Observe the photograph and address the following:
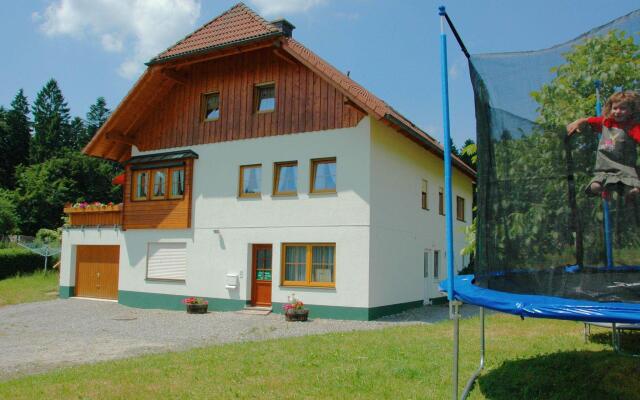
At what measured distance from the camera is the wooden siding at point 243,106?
46.9ft

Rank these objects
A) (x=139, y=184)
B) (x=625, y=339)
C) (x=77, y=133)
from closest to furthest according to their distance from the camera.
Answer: (x=625, y=339) < (x=139, y=184) < (x=77, y=133)

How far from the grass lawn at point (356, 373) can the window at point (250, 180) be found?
277 inches

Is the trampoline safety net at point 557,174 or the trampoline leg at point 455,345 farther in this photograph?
the trampoline leg at point 455,345

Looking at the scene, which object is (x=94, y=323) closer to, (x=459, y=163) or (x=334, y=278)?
(x=334, y=278)

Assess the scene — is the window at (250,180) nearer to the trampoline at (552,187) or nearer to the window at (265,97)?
the window at (265,97)

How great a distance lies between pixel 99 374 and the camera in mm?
6844

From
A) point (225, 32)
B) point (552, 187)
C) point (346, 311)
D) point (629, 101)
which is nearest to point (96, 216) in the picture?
point (225, 32)

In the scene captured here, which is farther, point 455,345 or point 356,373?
point 356,373

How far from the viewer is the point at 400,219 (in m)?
15.4

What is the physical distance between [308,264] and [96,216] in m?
9.17

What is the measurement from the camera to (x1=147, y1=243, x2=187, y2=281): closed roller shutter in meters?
16.4

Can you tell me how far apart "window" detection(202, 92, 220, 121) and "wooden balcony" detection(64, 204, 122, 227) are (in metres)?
4.57

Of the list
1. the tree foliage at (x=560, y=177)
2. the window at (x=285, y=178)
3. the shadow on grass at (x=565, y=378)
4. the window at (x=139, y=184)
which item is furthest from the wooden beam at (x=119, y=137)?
the tree foliage at (x=560, y=177)

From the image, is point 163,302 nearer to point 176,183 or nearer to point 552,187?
point 176,183
